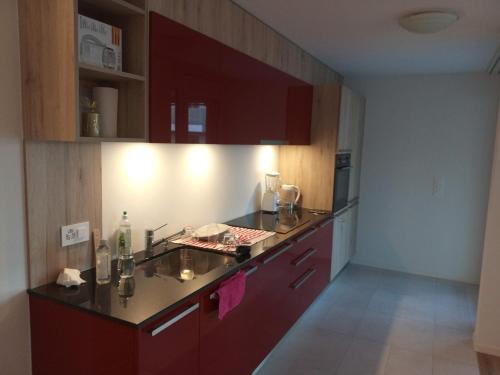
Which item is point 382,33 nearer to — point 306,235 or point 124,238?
point 306,235

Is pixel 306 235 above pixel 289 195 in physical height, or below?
below

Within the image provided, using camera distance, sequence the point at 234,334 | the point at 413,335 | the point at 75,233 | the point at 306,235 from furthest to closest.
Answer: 1. the point at 413,335
2. the point at 306,235
3. the point at 234,334
4. the point at 75,233

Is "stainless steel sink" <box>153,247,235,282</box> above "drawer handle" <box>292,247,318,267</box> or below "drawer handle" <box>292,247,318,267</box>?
above

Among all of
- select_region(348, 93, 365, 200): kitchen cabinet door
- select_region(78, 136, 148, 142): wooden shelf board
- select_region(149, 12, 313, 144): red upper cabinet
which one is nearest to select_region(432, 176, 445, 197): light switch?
select_region(348, 93, 365, 200): kitchen cabinet door

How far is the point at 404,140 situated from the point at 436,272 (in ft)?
5.25

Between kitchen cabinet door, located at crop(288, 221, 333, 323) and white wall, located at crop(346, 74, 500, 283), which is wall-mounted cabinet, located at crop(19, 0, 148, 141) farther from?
white wall, located at crop(346, 74, 500, 283)

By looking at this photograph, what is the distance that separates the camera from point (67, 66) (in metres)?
1.42

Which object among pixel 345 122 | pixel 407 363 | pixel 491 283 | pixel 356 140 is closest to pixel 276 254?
pixel 407 363

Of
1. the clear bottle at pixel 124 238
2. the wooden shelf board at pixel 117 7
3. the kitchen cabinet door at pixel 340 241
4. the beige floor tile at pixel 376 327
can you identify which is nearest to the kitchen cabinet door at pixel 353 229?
the kitchen cabinet door at pixel 340 241

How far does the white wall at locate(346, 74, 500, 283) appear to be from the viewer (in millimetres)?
4188

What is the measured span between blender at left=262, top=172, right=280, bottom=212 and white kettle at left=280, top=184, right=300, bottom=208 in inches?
5.0

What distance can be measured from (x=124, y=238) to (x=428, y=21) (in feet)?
7.38

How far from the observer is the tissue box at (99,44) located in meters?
1.46

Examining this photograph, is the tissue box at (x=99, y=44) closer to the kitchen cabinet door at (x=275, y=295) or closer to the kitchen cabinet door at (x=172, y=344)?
the kitchen cabinet door at (x=172, y=344)
